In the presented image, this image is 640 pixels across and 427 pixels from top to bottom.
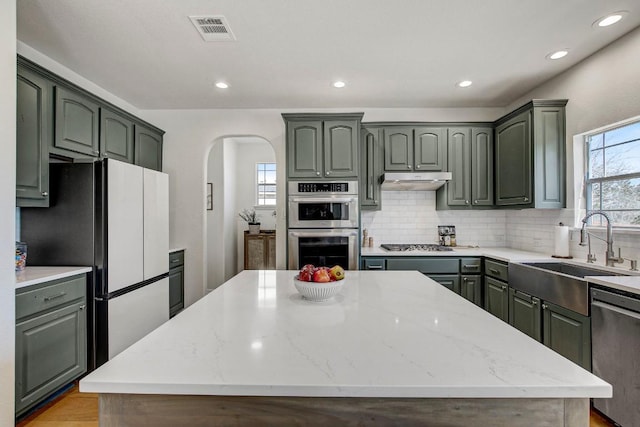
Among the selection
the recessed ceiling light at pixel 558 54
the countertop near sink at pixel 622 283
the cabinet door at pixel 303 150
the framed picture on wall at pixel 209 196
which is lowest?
the countertop near sink at pixel 622 283

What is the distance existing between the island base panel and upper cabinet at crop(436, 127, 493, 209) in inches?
121

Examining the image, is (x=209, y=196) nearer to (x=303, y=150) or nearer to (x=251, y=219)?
(x=251, y=219)

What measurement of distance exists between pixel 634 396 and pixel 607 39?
8.05ft

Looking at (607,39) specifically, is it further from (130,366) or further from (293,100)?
(130,366)

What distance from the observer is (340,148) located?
10.9 feet

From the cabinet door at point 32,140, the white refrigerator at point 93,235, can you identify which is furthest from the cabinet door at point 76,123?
the white refrigerator at point 93,235

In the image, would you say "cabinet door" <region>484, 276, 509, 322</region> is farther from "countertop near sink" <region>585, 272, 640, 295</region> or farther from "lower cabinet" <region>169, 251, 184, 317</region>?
"lower cabinet" <region>169, 251, 184, 317</region>

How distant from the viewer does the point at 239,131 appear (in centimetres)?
385

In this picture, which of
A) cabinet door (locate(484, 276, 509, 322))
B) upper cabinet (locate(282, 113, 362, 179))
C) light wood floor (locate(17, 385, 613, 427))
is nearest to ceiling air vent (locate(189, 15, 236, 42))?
upper cabinet (locate(282, 113, 362, 179))

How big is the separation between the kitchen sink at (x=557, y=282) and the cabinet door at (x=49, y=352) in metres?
3.48

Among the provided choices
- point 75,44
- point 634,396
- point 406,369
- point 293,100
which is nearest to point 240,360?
point 406,369

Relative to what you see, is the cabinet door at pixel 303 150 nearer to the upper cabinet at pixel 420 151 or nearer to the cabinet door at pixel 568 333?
the upper cabinet at pixel 420 151

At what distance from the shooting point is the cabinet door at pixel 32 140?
2.05 m

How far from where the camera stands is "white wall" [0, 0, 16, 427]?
1602mm
